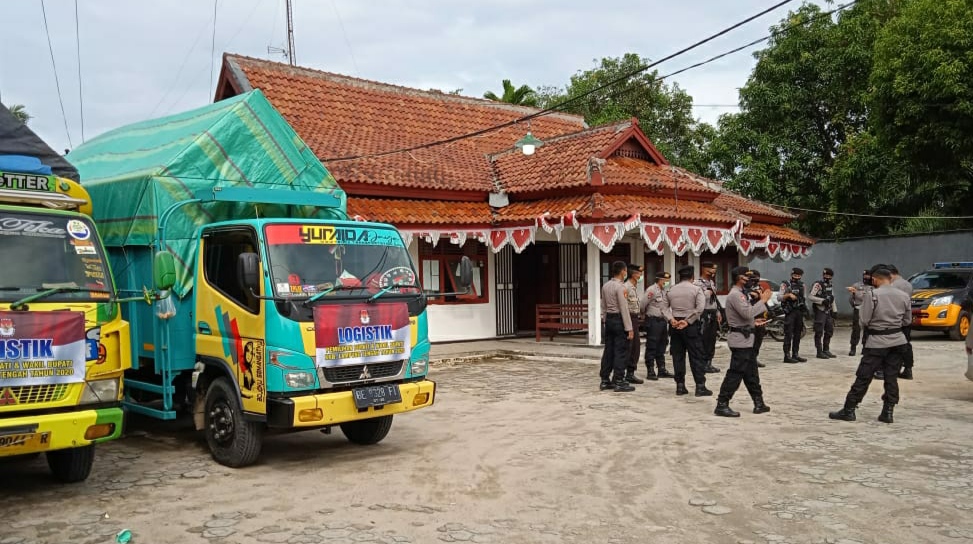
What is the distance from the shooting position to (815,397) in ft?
34.8

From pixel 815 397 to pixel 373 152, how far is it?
1011 centimetres

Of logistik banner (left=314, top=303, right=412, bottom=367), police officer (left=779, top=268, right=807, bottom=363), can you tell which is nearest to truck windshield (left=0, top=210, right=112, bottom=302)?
logistik banner (left=314, top=303, right=412, bottom=367)

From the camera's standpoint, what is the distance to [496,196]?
17.4 m

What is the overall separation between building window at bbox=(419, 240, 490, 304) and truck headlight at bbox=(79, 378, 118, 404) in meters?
10.4

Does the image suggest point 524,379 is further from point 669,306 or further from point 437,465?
point 437,465

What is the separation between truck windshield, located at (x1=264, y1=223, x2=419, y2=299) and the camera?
22.8ft

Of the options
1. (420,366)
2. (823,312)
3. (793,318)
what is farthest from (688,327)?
(823,312)

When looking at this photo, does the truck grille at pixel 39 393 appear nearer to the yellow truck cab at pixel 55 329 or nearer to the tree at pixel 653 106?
Answer: the yellow truck cab at pixel 55 329

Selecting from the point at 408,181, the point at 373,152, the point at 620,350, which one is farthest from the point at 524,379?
the point at 373,152

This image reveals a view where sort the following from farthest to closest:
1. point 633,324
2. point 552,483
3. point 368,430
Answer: point 633,324 → point 368,430 → point 552,483

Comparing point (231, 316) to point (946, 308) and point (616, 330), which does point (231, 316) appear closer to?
point (616, 330)

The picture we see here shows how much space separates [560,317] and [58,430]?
12.1 m

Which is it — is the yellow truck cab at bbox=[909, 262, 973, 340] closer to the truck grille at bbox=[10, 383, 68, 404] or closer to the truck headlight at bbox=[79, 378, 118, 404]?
the truck headlight at bbox=[79, 378, 118, 404]

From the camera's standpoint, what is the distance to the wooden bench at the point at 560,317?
664 inches
